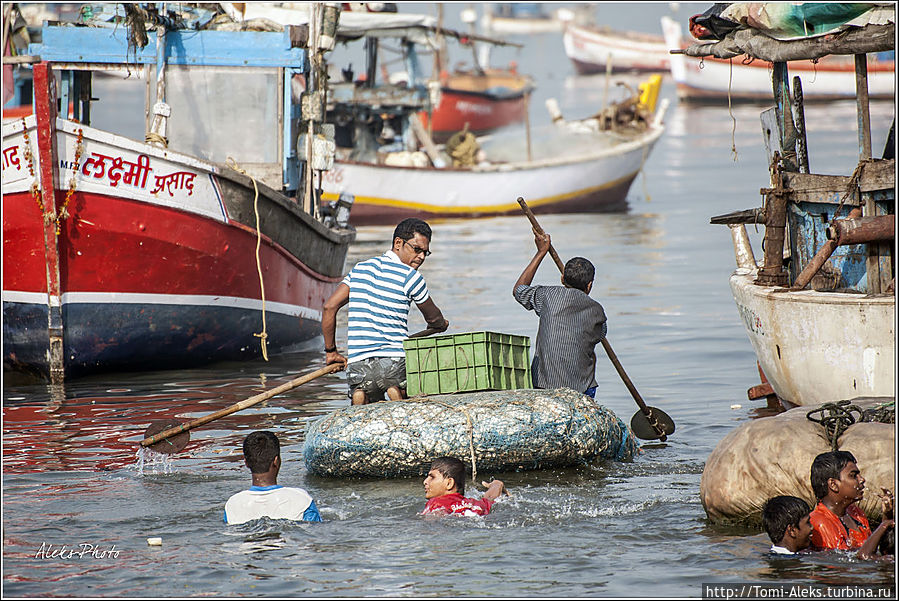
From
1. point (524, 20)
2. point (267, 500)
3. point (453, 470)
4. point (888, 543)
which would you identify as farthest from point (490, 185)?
point (524, 20)

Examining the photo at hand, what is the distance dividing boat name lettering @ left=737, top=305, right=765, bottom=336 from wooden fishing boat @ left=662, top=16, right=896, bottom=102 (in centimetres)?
3946

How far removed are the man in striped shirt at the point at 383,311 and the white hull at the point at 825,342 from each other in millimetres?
2461

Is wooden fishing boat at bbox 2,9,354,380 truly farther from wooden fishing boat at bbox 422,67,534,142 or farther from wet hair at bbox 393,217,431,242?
wooden fishing boat at bbox 422,67,534,142

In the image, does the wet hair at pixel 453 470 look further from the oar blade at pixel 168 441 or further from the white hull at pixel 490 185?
the white hull at pixel 490 185

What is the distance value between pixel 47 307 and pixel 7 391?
0.92 meters

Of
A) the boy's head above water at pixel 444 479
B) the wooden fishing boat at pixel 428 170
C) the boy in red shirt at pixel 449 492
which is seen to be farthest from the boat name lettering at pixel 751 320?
the wooden fishing boat at pixel 428 170

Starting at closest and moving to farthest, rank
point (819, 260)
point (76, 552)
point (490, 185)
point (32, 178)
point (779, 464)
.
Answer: point (76, 552) < point (779, 464) < point (819, 260) < point (32, 178) < point (490, 185)

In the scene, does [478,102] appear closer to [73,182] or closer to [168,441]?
[73,182]

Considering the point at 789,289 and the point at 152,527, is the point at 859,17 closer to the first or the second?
the point at 789,289

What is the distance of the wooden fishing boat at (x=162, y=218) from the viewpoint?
1118 centimetres

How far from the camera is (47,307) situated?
11.5 m

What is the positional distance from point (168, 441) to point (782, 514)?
4.27 m

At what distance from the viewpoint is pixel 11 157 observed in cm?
1110

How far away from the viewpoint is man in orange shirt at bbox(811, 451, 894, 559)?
6.41 meters
